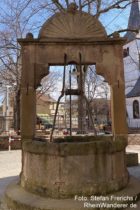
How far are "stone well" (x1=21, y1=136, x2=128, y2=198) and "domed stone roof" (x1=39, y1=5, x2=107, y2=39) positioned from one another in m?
2.75

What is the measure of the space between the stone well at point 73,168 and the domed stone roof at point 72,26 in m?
2.75

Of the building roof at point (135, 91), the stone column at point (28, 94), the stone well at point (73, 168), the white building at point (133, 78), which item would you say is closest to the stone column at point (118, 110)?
the stone well at point (73, 168)

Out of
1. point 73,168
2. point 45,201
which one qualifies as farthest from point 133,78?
point 45,201

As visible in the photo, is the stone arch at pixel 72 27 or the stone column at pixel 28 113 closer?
the stone column at pixel 28 113

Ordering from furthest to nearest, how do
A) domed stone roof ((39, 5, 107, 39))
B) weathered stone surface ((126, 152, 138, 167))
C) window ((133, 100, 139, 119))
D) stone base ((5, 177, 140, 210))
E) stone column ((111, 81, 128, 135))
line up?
window ((133, 100, 139, 119))
weathered stone surface ((126, 152, 138, 167))
domed stone roof ((39, 5, 107, 39))
stone column ((111, 81, 128, 135))
stone base ((5, 177, 140, 210))

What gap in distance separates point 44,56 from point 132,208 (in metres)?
3.79

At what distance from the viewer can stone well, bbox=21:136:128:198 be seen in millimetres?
5309

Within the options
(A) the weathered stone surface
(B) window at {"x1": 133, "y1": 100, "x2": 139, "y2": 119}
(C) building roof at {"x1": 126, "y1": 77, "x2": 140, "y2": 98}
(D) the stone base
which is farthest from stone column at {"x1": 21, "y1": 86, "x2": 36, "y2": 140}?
(B) window at {"x1": 133, "y1": 100, "x2": 139, "y2": 119}

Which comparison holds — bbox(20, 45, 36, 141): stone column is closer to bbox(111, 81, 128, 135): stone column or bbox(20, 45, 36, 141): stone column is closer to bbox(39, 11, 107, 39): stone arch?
bbox(39, 11, 107, 39): stone arch

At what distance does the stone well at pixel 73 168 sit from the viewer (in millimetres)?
5309

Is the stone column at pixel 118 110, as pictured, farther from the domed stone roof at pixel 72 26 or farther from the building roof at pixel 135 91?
the building roof at pixel 135 91

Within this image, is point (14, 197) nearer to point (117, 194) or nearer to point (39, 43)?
point (117, 194)

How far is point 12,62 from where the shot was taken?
76.5ft

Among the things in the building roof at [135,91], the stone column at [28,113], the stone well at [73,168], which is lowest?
the stone well at [73,168]
